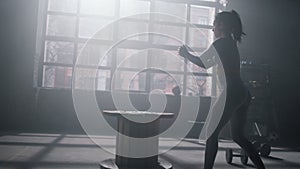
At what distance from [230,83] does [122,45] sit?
Answer: 164 inches

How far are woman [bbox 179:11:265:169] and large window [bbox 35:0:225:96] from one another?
3930mm

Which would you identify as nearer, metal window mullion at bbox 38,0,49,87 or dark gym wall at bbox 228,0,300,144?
metal window mullion at bbox 38,0,49,87

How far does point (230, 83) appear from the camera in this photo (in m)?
1.84

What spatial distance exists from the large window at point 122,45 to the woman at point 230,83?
3.93 m

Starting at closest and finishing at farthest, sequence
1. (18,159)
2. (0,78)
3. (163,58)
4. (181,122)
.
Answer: (18,159) → (0,78) → (181,122) → (163,58)

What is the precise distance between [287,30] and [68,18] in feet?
14.4

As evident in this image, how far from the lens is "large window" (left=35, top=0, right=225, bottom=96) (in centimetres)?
561

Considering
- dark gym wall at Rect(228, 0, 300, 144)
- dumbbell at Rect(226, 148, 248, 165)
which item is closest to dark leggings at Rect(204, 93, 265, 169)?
dumbbell at Rect(226, 148, 248, 165)

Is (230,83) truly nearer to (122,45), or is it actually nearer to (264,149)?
(264,149)

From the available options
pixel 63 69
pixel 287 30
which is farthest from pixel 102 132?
pixel 287 30

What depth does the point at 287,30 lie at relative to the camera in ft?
20.0

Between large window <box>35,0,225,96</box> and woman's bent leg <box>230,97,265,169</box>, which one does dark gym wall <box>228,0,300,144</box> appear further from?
woman's bent leg <box>230,97,265,169</box>

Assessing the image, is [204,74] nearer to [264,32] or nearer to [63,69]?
[264,32]

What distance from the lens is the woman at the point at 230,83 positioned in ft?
5.92
